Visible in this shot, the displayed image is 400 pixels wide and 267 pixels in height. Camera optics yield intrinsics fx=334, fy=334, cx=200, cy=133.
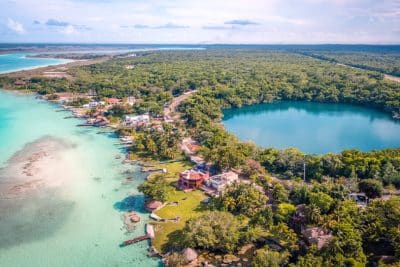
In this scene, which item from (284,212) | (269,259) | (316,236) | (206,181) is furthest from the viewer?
(206,181)

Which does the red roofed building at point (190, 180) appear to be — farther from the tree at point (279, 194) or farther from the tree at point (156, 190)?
the tree at point (279, 194)

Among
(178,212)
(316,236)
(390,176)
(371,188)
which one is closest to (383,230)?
(316,236)

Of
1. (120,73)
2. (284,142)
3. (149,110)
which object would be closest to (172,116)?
(149,110)

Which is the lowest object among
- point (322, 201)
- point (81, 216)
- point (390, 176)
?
point (81, 216)

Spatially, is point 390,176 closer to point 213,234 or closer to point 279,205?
A: point 279,205

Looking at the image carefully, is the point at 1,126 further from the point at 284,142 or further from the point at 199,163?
the point at 284,142

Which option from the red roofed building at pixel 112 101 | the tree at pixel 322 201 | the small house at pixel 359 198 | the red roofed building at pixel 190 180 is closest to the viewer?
the tree at pixel 322 201

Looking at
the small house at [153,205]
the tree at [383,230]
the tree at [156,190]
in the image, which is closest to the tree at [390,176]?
the tree at [383,230]
